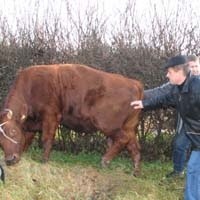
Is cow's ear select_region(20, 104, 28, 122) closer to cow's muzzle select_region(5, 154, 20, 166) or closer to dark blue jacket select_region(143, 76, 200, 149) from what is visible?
cow's muzzle select_region(5, 154, 20, 166)

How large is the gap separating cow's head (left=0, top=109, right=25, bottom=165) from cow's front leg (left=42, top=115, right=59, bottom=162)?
0.54 meters

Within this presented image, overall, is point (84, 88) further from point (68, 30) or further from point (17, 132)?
point (68, 30)

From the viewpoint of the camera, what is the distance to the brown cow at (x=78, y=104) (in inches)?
424

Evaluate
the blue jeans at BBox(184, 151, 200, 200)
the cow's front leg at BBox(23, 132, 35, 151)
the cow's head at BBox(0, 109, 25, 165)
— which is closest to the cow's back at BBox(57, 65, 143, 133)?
the cow's front leg at BBox(23, 132, 35, 151)

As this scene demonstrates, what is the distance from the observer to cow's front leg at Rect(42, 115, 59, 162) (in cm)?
1080

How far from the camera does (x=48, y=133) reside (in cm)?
1085

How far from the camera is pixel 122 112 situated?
10.8 meters

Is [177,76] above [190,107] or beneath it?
above

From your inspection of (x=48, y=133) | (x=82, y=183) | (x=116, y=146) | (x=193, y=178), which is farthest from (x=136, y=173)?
(x=193, y=178)

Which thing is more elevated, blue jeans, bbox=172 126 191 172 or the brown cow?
the brown cow

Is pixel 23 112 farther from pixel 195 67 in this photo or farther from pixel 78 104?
pixel 195 67

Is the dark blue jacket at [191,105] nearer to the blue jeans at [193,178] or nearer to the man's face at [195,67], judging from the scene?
the blue jeans at [193,178]

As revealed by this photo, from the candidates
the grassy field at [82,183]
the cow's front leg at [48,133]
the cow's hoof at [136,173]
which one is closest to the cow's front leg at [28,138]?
the grassy field at [82,183]

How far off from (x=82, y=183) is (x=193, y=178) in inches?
84.0
